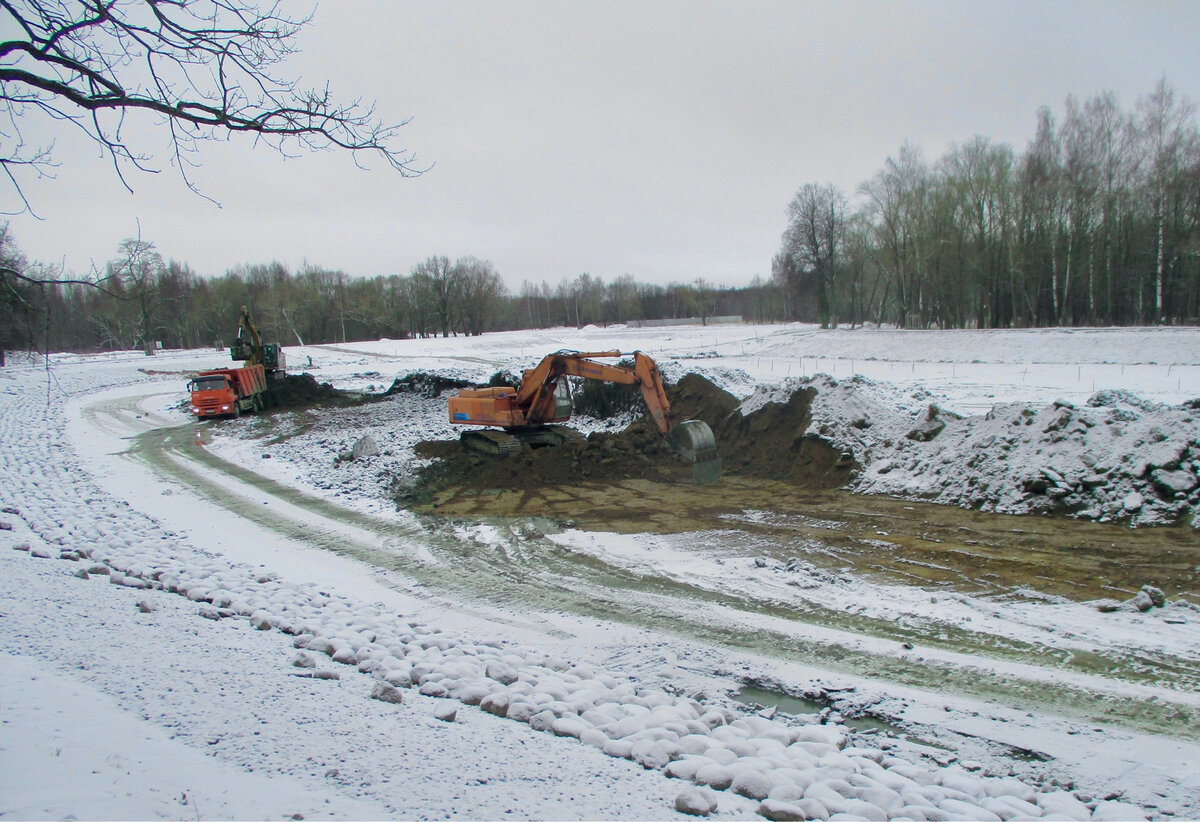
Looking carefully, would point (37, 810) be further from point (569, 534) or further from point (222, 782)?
point (569, 534)

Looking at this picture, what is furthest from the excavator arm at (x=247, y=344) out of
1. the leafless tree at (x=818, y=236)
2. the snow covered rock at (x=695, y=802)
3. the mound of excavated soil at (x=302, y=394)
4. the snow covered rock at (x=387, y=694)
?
the leafless tree at (x=818, y=236)

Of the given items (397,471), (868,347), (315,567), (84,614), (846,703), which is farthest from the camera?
(868,347)

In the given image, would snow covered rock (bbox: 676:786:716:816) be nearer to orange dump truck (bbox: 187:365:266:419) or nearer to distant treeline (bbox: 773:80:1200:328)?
orange dump truck (bbox: 187:365:266:419)

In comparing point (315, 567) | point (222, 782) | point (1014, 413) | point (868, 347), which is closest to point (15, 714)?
point (222, 782)

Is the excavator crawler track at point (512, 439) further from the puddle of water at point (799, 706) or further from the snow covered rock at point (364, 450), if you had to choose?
the puddle of water at point (799, 706)

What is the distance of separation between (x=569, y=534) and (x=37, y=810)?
25.3 ft

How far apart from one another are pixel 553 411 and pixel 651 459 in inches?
99.8

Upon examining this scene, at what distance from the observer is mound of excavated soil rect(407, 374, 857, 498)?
535 inches

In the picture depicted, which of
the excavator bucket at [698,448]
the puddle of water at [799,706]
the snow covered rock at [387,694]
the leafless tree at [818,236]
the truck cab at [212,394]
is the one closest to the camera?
the snow covered rock at [387,694]

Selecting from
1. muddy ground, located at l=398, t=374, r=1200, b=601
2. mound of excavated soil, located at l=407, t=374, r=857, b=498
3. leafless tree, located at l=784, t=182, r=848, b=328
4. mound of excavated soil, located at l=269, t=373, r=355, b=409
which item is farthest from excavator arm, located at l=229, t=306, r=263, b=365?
leafless tree, located at l=784, t=182, r=848, b=328

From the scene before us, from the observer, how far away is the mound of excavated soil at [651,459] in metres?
13.6

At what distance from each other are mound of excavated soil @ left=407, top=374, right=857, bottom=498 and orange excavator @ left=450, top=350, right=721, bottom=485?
58cm

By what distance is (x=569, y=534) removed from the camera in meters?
10.5

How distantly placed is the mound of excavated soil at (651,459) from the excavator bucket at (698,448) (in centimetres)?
58
